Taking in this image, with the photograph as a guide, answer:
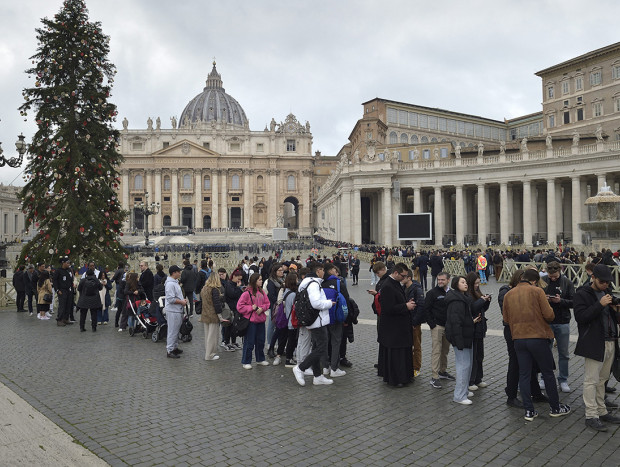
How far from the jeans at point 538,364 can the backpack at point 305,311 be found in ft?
9.48

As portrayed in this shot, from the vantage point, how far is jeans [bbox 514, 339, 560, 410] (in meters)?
5.55

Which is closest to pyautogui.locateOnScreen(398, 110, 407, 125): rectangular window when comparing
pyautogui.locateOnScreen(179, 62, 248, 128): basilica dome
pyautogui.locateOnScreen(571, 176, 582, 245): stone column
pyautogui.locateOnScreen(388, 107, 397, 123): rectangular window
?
pyautogui.locateOnScreen(388, 107, 397, 123): rectangular window

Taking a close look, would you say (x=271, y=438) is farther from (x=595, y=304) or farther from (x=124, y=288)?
(x=124, y=288)

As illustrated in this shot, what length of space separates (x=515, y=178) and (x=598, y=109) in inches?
855

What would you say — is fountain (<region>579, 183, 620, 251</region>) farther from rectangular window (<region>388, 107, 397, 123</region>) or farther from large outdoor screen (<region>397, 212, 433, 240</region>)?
rectangular window (<region>388, 107, 397, 123</region>)

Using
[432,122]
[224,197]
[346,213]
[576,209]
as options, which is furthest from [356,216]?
[224,197]

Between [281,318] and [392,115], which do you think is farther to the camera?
[392,115]

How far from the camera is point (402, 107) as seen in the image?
236 feet

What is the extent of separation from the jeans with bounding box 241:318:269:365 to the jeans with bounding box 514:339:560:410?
14.3ft

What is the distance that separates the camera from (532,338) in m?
5.59

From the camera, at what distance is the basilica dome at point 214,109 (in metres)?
123

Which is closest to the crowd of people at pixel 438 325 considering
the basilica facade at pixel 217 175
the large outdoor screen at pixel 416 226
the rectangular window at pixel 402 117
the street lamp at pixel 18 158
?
the street lamp at pixel 18 158

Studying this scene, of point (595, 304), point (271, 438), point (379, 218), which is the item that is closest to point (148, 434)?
point (271, 438)

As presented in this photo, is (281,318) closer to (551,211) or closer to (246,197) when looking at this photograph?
(551,211)
